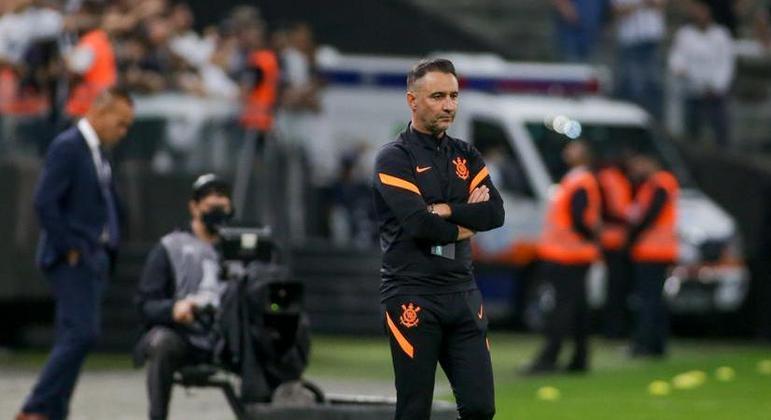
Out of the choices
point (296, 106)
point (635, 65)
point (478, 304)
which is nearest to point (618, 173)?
point (296, 106)

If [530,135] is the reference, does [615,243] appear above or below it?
below

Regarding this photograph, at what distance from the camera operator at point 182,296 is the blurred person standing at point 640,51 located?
14.8 meters

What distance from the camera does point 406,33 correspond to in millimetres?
25438

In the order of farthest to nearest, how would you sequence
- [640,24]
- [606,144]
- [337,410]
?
[640,24]
[606,144]
[337,410]

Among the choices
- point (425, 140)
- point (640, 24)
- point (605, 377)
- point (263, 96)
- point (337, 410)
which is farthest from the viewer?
point (640, 24)

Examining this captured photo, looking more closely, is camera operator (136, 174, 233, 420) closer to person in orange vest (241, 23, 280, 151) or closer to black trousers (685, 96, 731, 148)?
person in orange vest (241, 23, 280, 151)

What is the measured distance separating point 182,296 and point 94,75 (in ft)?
20.9

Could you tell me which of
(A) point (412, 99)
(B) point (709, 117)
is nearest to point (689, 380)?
(A) point (412, 99)

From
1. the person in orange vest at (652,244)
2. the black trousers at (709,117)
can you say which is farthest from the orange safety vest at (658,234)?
the black trousers at (709,117)

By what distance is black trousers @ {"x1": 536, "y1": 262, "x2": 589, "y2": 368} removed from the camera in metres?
18.6

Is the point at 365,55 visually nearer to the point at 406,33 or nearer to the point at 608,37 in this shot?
the point at 406,33

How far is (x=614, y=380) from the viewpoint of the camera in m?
17.7

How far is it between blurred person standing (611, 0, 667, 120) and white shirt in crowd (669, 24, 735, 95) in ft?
0.97

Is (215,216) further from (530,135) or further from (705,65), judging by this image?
(705,65)
